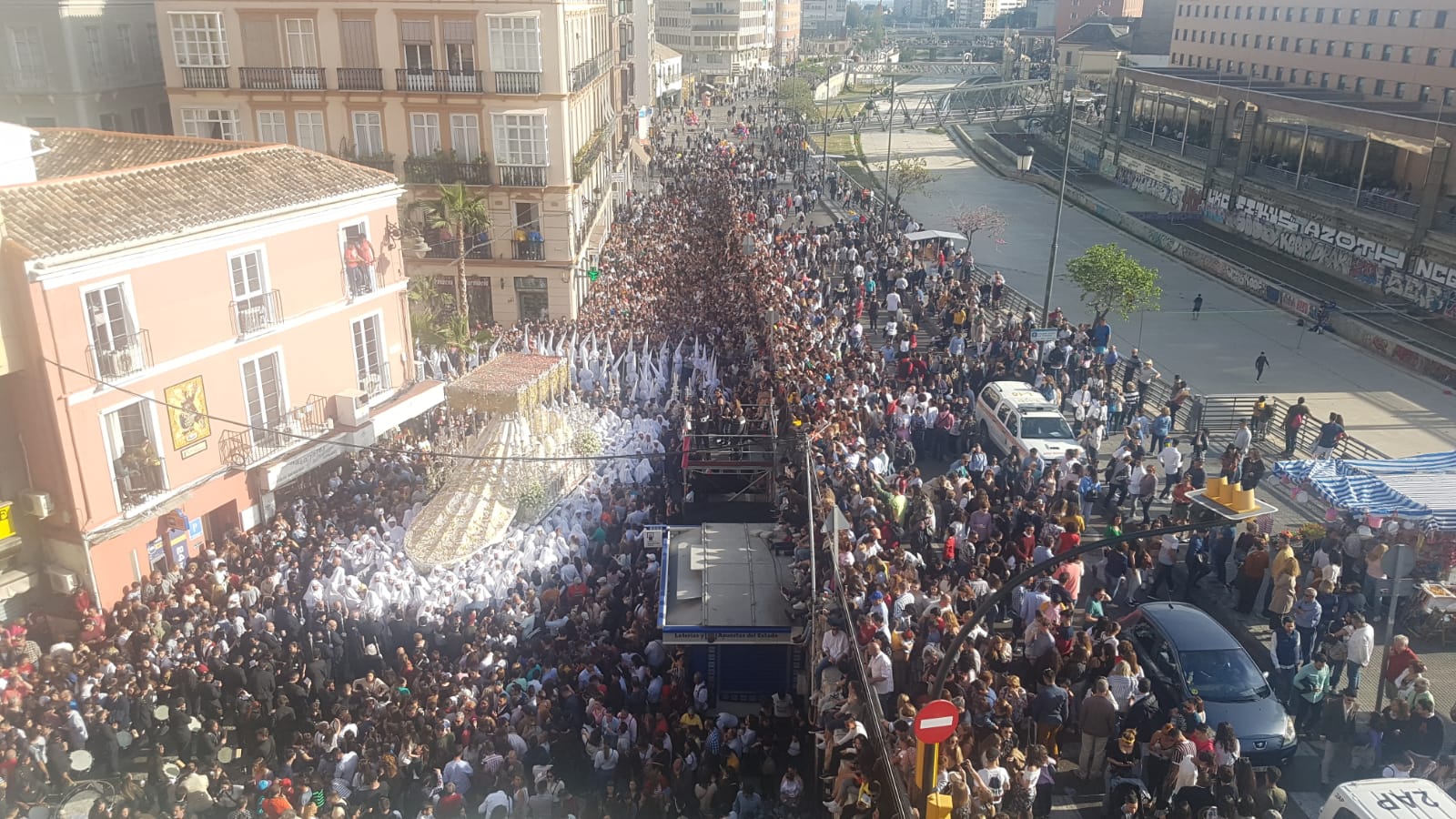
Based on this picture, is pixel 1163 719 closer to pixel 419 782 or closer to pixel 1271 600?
pixel 1271 600

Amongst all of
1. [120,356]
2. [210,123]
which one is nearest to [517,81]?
[210,123]

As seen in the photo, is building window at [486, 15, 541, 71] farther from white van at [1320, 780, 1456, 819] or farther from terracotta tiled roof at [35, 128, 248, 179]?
white van at [1320, 780, 1456, 819]

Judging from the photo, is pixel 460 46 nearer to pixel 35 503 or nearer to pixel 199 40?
pixel 199 40

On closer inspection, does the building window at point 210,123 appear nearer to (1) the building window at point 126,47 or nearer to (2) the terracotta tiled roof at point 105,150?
(1) the building window at point 126,47

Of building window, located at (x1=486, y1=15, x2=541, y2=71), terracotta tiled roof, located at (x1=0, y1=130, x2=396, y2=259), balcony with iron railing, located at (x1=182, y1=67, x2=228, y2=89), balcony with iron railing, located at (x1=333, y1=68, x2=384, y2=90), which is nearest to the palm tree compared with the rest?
balcony with iron railing, located at (x1=333, y1=68, x2=384, y2=90)

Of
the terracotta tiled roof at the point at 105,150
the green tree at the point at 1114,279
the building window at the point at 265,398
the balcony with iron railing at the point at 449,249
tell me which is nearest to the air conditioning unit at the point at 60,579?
the building window at the point at 265,398

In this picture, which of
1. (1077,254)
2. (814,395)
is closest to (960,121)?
(1077,254)
